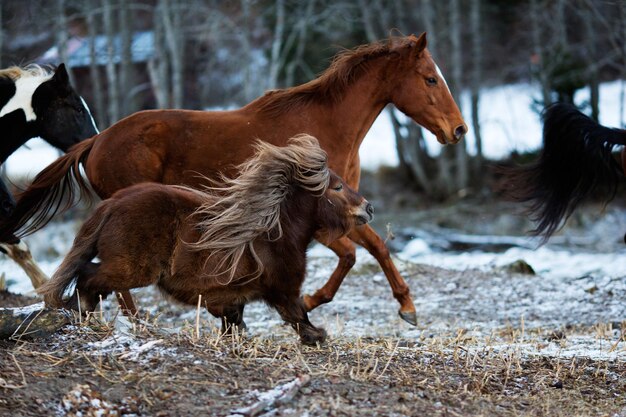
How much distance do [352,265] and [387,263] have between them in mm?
362

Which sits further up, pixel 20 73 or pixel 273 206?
pixel 20 73

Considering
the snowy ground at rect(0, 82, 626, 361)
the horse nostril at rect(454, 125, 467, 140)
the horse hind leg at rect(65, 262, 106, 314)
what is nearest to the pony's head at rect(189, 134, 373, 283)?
the horse hind leg at rect(65, 262, 106, 314)

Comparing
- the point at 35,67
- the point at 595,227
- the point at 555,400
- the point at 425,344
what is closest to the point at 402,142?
the point at 595,227

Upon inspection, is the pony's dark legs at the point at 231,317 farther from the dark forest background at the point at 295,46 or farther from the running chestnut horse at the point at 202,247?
the dark forest background at the point at 295,46

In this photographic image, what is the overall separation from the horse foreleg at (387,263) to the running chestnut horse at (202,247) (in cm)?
215

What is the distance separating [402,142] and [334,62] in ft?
48.2

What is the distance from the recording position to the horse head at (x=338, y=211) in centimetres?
623

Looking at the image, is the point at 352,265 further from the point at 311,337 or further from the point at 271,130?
the point at 311,337

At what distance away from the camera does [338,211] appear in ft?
20.6

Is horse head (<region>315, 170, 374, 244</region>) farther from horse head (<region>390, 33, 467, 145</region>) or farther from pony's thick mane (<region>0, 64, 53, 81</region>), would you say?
pony's thick mane (<region>0, 64, 53, 81</region>)

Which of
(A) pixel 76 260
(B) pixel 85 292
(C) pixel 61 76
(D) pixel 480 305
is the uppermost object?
(C) pixel 61 76

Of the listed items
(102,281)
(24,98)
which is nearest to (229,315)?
(102,281)

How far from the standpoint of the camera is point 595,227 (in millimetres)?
18062

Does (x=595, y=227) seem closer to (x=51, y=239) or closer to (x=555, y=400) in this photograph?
(x=51, y=239)
